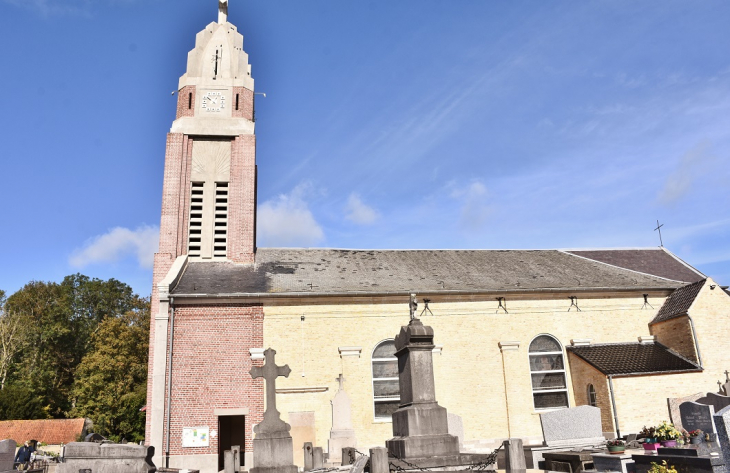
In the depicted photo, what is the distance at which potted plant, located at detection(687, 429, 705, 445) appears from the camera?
987 centimetres

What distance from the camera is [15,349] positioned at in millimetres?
39750

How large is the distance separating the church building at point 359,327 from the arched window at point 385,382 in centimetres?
5

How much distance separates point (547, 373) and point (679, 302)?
5573 millimetres

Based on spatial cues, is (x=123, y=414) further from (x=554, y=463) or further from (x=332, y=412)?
(x=554, y=463)

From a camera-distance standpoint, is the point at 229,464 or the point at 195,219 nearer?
the point at 229,464

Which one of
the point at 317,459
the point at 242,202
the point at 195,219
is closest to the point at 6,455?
the point at 317,459

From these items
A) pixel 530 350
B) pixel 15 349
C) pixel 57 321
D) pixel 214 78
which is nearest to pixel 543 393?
pixel 530 350

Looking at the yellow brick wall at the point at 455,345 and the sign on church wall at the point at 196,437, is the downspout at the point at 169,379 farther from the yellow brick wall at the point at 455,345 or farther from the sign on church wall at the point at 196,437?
the yellow brick wall at the point at 455,345

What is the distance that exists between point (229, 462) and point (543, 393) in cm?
1126

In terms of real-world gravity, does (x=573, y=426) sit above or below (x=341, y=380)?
below

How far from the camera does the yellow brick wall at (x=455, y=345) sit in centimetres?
1855

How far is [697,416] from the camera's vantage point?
10734 millimetres

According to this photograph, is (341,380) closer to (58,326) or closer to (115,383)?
(115,383)

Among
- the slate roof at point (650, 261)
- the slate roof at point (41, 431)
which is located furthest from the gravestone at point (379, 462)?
the slate roof at point (41, 431)
